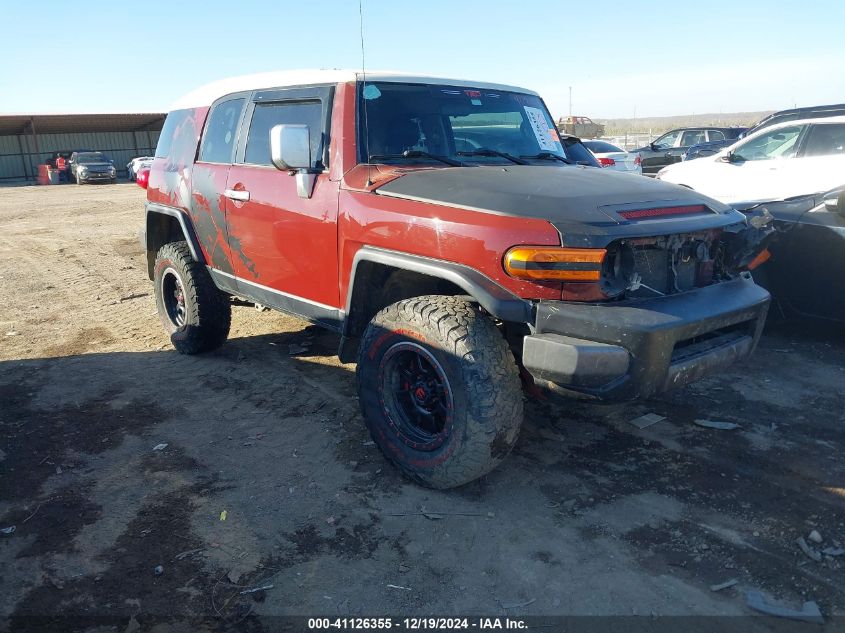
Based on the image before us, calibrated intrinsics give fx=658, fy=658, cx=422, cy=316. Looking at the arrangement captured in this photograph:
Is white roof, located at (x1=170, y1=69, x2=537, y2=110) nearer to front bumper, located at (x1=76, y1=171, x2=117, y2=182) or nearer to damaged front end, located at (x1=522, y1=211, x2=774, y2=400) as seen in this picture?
damaged front end, located at (x1=522, y1=211, x2=774, y2=400)

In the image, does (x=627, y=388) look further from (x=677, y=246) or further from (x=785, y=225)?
(x=785, y=225)

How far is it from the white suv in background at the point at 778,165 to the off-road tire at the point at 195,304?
6.21 metres

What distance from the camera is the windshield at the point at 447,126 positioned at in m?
3.79

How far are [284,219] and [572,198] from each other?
1.84 meters

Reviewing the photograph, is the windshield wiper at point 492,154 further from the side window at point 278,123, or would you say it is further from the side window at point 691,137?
the side window at point 691,137

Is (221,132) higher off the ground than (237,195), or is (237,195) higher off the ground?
(221,132)

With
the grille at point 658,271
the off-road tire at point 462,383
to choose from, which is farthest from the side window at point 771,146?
the off-road tire at point 462,383

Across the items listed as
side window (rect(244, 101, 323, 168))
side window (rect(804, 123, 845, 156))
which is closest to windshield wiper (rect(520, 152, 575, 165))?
side window (rect(244, 101, 323, 168))

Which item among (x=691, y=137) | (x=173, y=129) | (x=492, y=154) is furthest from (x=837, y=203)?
(x=691, y=137)

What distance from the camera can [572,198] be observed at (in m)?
3.13

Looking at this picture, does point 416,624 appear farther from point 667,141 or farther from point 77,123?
point 77,123

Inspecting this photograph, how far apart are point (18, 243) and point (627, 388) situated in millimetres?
12187

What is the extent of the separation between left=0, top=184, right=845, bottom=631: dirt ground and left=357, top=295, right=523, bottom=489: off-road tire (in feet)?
0.64

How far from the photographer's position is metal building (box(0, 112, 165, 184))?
117ft
